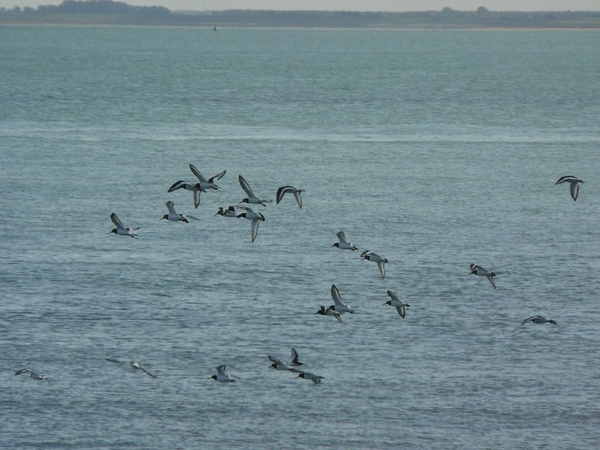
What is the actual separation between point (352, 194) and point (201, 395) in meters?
43.2

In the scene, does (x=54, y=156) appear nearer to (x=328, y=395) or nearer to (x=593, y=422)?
(x=328, y=395)

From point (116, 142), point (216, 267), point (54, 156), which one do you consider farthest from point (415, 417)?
point (116, 142)

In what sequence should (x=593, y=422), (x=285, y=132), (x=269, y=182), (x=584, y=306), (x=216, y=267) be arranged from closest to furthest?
(x=593, y=422)
(x=584, y=306)
(x=216, y=267)
(x=269, y=182)
(x=285, y=132)

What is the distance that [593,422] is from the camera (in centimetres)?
4066

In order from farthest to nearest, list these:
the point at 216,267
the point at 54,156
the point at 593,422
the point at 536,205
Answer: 1. the point at 54,156
2. the point at 536,205
3. the point at 216,267
4. the point at 593,422

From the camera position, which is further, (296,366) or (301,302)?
(301,302)

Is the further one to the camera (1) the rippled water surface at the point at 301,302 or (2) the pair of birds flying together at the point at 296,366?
(1) the rippled water surface at the point at 301,302

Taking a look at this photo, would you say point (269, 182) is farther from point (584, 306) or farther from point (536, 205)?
point (584, 306)

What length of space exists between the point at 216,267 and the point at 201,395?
1769 centimetres

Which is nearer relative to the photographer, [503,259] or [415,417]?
[415,417]

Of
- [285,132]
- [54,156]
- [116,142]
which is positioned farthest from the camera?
[285,132]

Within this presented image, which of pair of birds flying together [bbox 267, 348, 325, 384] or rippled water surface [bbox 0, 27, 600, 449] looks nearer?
pair of birds flying together [bbox 267, 348, 325, 384]

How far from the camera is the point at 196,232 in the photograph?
68.6 metres

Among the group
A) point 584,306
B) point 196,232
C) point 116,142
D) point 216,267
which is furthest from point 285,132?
point 584,306
